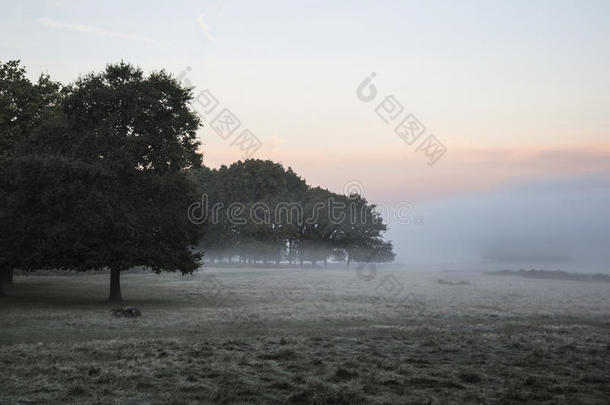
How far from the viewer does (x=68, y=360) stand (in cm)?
1972

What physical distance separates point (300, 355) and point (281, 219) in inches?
4347

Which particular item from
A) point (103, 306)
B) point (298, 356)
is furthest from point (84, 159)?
point (298, 356)

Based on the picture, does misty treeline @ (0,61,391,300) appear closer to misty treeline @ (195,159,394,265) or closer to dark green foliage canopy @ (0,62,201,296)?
dark green foliage canopy @ (0,62,201,296)

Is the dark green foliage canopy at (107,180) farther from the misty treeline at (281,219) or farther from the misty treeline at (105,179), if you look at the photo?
the misty treeline at (281,219)

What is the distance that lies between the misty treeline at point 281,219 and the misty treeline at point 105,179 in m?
73.3

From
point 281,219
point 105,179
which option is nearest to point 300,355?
point 105,179

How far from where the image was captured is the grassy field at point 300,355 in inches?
606

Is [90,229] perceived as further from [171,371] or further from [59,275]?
[59,275]

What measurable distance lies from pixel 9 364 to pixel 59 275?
71907mm

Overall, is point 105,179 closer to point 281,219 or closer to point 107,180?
point 107,180

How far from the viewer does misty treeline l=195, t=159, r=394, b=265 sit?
13000 cm

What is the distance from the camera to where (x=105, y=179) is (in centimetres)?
4259

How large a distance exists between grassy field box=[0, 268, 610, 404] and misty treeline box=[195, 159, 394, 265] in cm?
8539

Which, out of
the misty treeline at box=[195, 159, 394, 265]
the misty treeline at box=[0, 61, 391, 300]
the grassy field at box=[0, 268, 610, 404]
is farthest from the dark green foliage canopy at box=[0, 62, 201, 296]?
the misty treeline at box=[195, 159, 394, 265]
